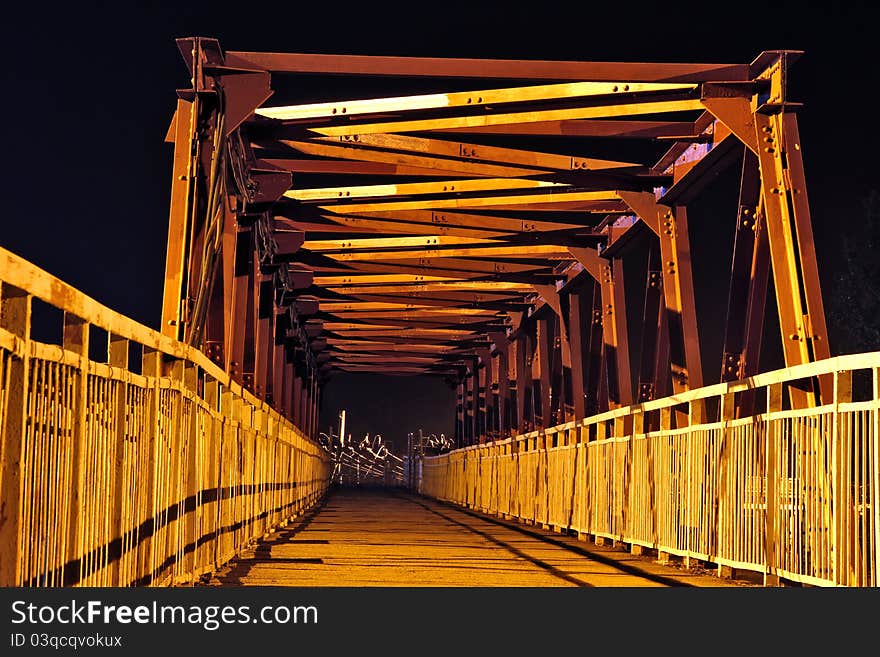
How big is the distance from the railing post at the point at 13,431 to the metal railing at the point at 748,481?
3.92 metres

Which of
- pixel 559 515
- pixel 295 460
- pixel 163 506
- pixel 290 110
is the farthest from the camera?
pixel 295 460

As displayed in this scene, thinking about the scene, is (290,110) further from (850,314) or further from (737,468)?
(850,314)

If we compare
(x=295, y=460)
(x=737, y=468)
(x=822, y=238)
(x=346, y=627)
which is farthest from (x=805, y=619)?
(x=822, y=238)

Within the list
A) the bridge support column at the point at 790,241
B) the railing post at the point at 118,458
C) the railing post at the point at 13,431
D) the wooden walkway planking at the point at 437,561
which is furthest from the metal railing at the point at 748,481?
the railing post at the point at 13,431

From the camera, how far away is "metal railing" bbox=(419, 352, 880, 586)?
768 cm

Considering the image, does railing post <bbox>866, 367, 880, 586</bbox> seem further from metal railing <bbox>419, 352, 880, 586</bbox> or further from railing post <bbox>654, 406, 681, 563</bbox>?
railing post <bbox>654, 406, 681, 563</bbox>

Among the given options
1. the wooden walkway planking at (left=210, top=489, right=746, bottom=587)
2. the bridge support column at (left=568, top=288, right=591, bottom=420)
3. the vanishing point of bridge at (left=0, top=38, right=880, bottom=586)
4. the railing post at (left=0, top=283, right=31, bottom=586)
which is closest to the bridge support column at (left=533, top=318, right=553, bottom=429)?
the vanishing point of bridge at (left=0, top=38, right=880, bottom=586)

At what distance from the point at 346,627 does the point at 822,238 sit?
58.1 m

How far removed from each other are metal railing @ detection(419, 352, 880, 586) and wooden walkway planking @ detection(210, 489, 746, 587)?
0.34 meters

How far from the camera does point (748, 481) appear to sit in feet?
31.9

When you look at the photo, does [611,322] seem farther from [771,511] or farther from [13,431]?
[13,431]

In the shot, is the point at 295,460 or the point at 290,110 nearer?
the point at 290,110

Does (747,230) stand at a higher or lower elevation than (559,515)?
higher

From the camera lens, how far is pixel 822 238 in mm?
60906
